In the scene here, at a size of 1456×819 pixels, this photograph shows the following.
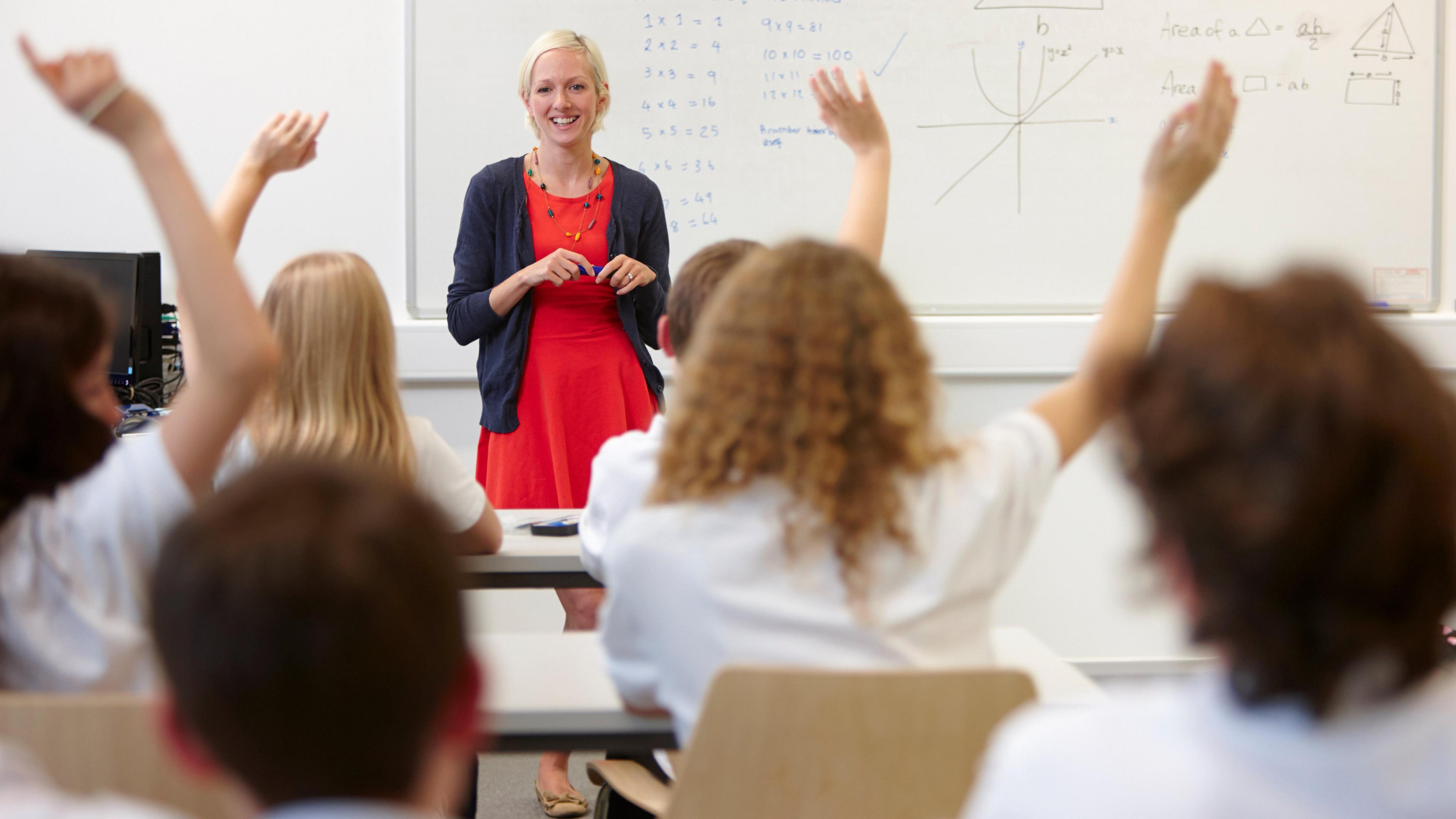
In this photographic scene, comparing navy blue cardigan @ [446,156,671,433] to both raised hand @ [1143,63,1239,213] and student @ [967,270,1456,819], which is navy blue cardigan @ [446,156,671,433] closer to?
raised hand @ [1143,63,1239,213]

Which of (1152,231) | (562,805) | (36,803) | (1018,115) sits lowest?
(562,805)

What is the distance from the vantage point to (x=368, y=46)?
3406 mm

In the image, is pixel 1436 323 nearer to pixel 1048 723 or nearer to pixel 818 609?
pixel 818 609

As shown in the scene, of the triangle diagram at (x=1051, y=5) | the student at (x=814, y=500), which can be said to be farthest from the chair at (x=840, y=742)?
the triangle diagram at (x=1051, y=5)

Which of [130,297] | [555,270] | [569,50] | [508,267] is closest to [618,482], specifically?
[555,270]

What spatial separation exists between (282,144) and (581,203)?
1.42m

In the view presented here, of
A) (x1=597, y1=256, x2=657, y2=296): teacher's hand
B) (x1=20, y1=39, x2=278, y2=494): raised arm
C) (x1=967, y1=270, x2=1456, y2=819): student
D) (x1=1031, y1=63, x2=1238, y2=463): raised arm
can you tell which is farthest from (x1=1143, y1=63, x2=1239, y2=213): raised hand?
(x1=597, y1=256, x2=657, y2=296): teacher's hand

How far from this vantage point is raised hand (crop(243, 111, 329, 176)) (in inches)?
58.4

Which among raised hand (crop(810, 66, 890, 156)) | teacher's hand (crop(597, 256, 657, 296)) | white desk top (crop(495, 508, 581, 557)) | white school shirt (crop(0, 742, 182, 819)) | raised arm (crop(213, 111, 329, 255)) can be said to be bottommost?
white desk top (crop(495, 508, 581, 557))

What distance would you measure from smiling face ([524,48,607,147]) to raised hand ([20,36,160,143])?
68.7 inches

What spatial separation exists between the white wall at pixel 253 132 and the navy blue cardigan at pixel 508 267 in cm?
59

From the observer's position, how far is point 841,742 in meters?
1.00

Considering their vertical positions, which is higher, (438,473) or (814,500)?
(814,500)

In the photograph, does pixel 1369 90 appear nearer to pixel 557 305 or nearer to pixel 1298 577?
pixel 557 305
